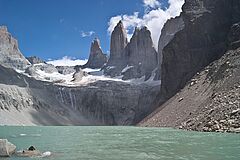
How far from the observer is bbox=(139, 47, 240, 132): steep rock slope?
5338cm

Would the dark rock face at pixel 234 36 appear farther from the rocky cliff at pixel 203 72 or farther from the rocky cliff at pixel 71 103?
the rocky cliff at pixel 71 103

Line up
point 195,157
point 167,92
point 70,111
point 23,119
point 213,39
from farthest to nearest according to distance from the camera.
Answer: point 70,111 < point 23,119 < point 167,92 < point 213,39 < point 195,157

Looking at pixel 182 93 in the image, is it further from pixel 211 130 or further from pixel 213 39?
pixel 211 130

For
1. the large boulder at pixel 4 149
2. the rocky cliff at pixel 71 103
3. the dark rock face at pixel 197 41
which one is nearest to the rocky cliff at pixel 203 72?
the dark rock face at pixel 197 41

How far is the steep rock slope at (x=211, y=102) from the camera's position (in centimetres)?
5338

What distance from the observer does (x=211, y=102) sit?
68812mm

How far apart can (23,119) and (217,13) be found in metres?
82.2

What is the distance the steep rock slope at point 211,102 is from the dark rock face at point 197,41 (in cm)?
1277

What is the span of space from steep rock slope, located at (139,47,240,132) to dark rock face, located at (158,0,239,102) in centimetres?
1277

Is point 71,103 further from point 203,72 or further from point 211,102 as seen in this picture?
point 211,102

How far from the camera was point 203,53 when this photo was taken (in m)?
108

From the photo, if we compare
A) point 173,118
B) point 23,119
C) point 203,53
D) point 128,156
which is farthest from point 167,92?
point 128,156

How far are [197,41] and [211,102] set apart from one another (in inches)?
1860

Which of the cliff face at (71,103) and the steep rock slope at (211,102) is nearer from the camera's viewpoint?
the steep rock slope at (211,102)
